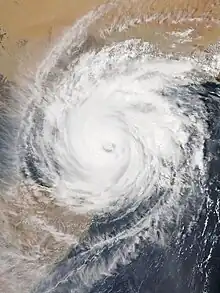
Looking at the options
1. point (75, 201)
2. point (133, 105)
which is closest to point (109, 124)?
point (133, 105)

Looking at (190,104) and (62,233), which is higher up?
(190,104)

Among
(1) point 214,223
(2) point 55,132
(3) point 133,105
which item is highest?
(3) point 133,105

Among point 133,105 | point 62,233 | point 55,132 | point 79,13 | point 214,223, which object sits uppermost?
point 79,13

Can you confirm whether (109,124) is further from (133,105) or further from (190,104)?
(190,104)

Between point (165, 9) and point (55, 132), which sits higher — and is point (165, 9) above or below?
above

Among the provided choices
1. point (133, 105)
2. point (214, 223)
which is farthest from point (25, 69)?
point (214, 223)

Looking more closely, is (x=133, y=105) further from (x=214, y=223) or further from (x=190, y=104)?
(x=214, y=223)
